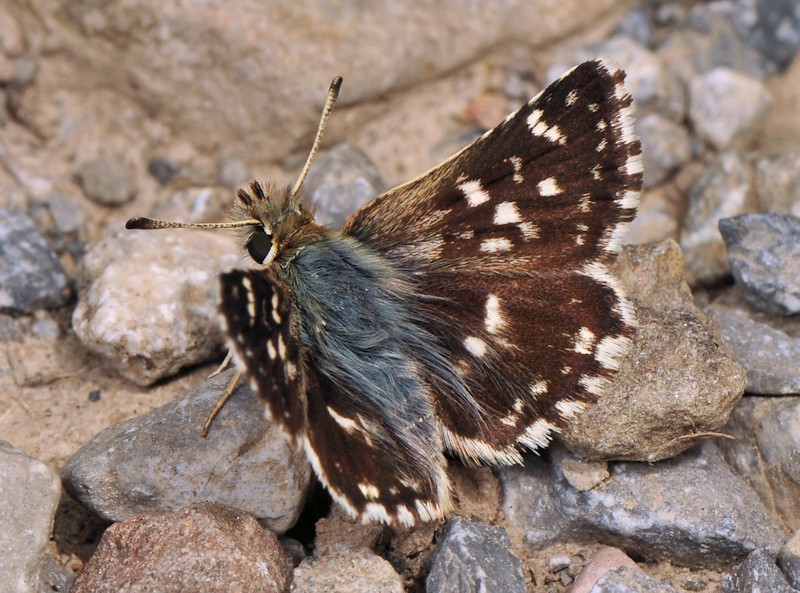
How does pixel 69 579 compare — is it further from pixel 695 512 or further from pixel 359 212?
pixel 695 512

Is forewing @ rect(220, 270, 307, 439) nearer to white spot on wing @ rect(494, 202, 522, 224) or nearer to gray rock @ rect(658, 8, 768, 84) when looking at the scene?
white spot on wing @ rect(494, 202, 522, 224)

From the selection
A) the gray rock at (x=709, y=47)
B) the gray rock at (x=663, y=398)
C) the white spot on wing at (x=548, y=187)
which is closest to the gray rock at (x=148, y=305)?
the white spot on wing at (x=548, y=187)

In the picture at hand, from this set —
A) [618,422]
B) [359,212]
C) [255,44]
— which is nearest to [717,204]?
[618,422]

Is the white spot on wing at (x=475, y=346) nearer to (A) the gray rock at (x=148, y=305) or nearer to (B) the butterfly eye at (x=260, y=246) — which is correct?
(B) the butterfly eye at (x=260, y=246)

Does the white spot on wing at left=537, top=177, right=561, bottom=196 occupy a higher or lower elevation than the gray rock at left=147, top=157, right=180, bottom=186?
higher

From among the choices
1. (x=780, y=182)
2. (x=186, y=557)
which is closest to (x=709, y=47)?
(x=780, y=182)

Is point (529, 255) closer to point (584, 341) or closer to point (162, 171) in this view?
point (584, 341)

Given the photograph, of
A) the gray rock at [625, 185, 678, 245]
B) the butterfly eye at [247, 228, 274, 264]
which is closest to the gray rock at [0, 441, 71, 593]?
the butterfly eye at [247, 228, 274, 264]
